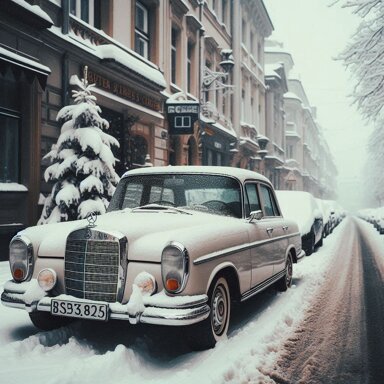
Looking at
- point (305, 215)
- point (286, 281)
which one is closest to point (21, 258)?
point (286, 281)

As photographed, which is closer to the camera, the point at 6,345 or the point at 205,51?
the point at 6,345

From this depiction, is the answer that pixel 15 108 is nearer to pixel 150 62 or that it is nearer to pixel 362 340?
pixel 150 62

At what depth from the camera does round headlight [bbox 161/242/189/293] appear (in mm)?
3703

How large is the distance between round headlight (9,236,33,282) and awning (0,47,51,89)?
16.6 feet

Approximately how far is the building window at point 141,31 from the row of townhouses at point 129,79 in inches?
1.6

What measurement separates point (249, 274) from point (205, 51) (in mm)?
18340

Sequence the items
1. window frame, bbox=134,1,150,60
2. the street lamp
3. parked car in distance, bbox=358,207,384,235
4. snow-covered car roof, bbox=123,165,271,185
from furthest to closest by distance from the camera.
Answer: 1. parked car in distance, bbox=358,207,384,235
2. the street lamp
3. window frame, bbox=134,1,150,60
4. snow-covered car roof, bbox=123,165,271,185

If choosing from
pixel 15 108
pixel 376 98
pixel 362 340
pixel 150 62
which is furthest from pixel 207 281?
pixel 150 62

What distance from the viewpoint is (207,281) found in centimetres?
395

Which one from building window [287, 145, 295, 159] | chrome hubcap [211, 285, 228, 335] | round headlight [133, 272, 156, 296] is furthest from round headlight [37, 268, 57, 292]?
building window [287, 145, 295, 159]

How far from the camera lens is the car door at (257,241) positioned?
5.08 m

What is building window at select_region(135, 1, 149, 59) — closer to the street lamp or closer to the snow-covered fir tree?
the street lamp

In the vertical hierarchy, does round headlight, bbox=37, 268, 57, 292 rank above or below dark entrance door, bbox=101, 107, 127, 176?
below

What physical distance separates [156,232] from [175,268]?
0.49 meters
